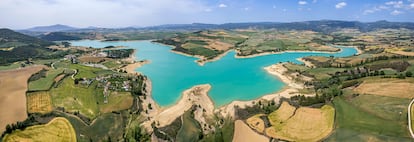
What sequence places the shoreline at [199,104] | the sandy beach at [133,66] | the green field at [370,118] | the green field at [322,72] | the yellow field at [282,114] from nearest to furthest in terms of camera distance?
the green field at [370,118] → the yellow field at [282,114] → the shoreline at [199,104] → the green field at [322,72] → the sandy beach at [133,66]

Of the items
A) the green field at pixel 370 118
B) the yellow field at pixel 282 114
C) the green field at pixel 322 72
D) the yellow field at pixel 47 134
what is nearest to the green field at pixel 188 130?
the yellow field at pixel 282 114

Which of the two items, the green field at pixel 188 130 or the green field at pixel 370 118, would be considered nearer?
the green field at pixel 370 118

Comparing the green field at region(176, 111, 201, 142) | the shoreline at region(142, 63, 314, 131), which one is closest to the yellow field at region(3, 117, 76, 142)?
the shoreline at region(142, 63, 314, 131)

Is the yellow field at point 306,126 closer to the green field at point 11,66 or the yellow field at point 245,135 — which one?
the yellow field at point 245,135

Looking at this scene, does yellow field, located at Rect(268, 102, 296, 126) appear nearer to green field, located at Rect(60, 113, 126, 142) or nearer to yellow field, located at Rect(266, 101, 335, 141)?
yellow field, located at Rect(266, 101, 335, 141)

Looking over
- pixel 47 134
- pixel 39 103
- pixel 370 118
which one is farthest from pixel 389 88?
pixel 39 103

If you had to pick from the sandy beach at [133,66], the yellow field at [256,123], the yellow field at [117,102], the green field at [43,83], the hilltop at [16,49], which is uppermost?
the hilltop at [16,49]

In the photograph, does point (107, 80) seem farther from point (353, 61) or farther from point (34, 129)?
point (353, 61)
